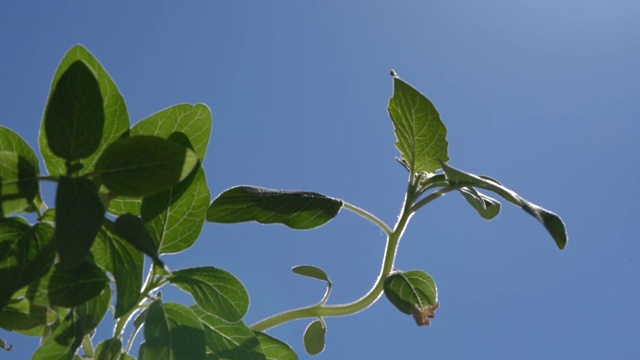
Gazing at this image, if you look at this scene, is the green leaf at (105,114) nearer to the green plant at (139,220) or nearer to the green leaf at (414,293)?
the green plant at (139,220)

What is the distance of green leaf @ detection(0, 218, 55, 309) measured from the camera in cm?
66

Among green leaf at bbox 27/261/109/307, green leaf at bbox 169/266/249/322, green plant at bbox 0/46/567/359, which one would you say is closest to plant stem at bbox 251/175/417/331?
green plant at bbox 0/46/567/359

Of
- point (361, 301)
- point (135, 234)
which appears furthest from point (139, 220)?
point (361, 301)

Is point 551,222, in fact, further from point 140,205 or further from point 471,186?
point 140,205

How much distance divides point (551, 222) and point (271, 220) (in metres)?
0.32

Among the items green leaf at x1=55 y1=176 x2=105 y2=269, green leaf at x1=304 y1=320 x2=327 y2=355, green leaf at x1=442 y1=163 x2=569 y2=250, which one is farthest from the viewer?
green leaf at x1=304 y1=320 x2=327 y2=355

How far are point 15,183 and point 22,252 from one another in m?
0.07

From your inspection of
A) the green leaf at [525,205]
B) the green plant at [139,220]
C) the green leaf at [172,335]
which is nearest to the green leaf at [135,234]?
the green plant at [139,220]

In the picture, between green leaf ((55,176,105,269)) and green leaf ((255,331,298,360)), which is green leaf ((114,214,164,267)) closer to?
green leaf ((55,176,105,269))

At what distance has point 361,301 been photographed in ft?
2.92

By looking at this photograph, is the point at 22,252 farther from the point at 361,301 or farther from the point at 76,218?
the point at 361,301

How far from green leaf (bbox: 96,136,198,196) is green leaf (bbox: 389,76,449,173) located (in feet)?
1.13

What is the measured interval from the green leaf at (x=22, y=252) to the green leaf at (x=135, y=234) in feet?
0.30

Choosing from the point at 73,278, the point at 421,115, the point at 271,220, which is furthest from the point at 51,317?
the point at 421,115
